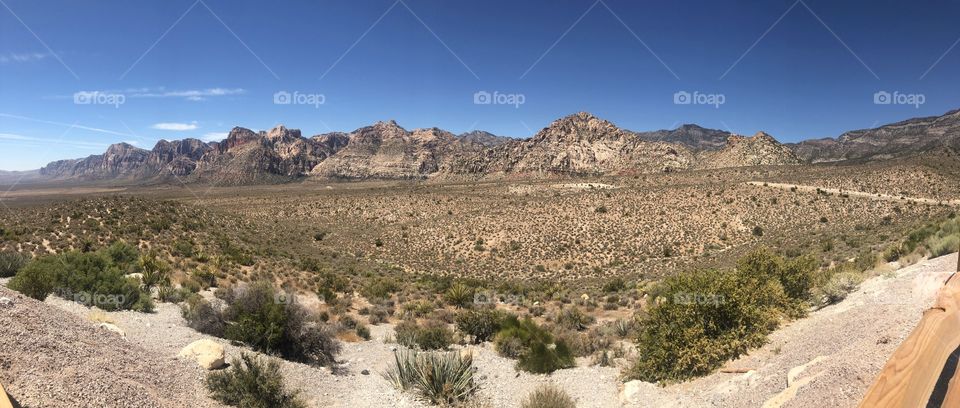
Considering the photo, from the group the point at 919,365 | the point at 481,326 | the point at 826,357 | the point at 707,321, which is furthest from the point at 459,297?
the point at 919,365

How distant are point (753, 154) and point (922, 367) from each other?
9714 centimetres

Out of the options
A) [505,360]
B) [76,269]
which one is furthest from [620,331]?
[76,269]

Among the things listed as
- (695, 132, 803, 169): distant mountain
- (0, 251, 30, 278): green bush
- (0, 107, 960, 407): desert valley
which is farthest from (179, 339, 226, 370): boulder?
(695, 132, 803, 169): distant mountain

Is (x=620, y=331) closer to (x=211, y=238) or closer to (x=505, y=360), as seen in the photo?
(x=505, y=360)

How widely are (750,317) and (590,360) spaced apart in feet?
13.4

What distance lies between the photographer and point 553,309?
1967 centimetres

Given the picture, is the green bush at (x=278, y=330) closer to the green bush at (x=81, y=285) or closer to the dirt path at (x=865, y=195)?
the green bush at (x=81, y=285)

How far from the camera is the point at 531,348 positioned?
11688mm

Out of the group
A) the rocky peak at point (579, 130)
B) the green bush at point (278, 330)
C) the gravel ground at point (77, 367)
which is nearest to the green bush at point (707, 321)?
the green bush at point (278, 330)

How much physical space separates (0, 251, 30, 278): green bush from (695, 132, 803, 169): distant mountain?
87.3 m

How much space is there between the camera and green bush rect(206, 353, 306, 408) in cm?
770

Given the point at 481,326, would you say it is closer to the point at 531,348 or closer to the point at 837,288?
the point at 531,348

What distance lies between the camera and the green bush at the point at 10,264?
558 inches

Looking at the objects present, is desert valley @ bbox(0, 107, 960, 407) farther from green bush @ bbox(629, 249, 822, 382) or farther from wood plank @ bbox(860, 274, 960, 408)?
wood plank @ bbox(860, 274, 960, 408)
